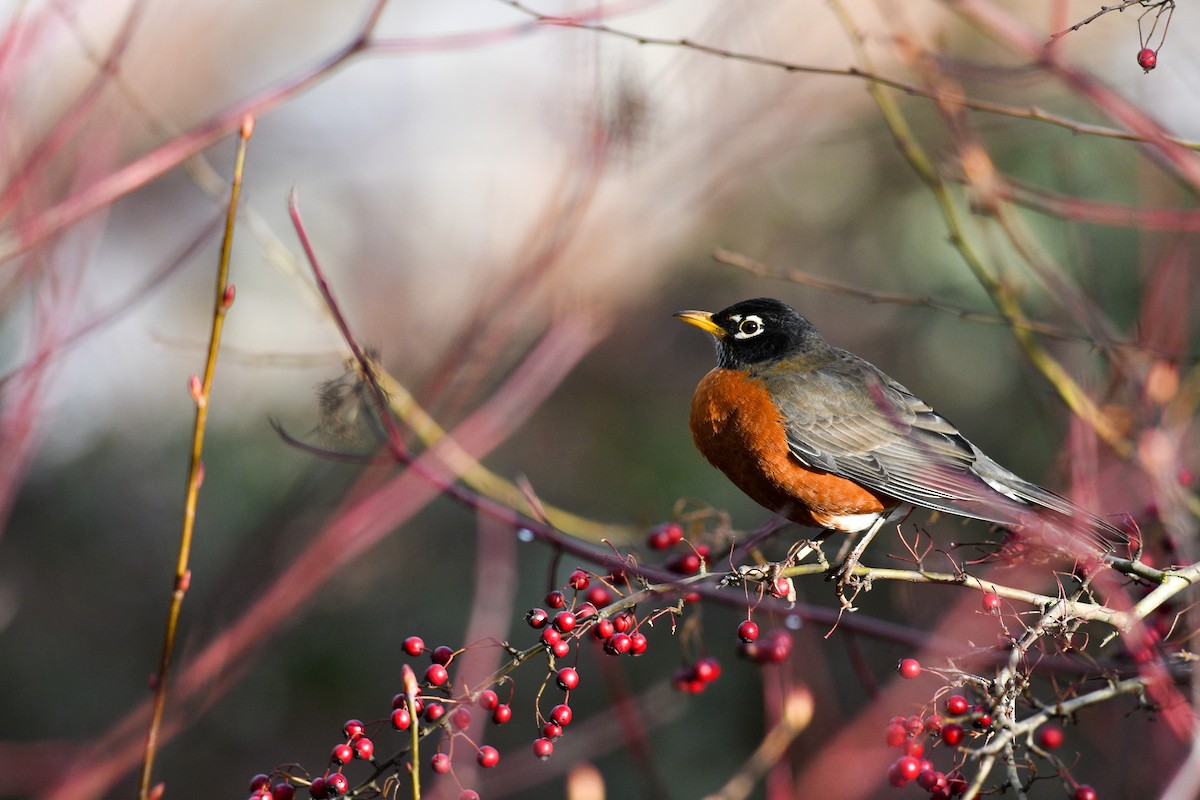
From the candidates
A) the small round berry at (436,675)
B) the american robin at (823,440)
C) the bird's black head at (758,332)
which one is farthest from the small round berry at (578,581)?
the bird's black head at (758,332)

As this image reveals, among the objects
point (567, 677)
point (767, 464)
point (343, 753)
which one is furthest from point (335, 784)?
point (767, 464)

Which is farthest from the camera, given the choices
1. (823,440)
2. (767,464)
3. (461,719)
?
(823,440)

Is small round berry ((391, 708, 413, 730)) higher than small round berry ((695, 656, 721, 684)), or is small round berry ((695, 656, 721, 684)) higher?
small round berry ((391, 708, 413, 730))

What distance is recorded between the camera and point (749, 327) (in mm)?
3648

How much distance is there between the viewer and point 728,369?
3.62 meters

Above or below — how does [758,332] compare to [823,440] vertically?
above

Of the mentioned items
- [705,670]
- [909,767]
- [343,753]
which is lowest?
[705,670]

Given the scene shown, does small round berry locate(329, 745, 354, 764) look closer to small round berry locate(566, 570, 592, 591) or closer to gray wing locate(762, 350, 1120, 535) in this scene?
small round berry locate(566, 570, 592, 591)

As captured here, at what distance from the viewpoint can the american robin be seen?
3133 mm

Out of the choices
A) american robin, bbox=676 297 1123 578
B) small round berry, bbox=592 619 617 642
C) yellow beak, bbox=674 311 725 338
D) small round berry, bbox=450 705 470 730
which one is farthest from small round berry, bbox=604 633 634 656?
yellow beak, bbox=674 311 725 338

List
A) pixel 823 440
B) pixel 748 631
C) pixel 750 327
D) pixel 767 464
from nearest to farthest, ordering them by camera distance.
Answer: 1. pixel 748 631
2. pixel 767 464
3. pixel 823 440
4. pixel 750 327

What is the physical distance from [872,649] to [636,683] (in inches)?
58.3

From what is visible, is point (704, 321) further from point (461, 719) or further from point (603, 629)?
point (461, 719)

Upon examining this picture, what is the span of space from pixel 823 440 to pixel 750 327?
1.74 feet
